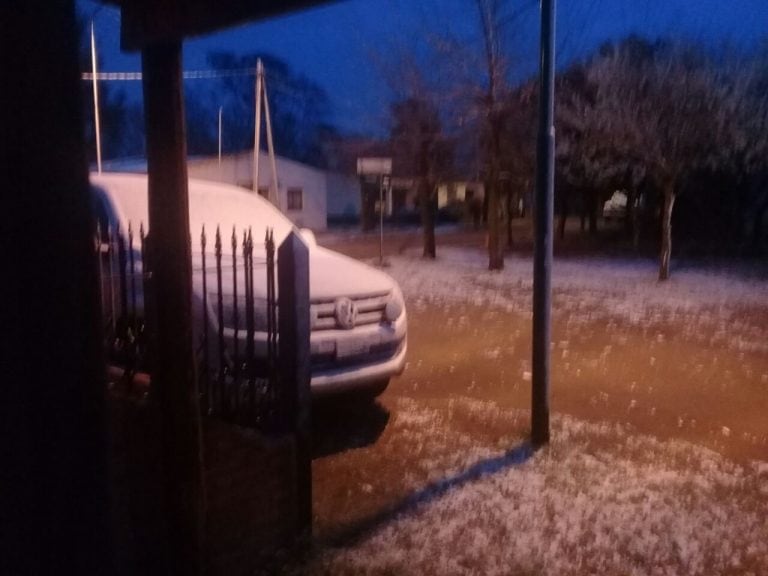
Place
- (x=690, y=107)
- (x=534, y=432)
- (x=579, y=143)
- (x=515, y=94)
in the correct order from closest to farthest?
(x=534, y=432), (x=690, y=107), (x=515, y=94), (x=579, y=143)

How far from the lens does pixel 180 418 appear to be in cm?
375

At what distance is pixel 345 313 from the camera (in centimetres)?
608

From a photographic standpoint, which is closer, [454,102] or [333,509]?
[333,509]

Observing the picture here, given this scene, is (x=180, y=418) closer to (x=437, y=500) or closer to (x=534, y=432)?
(x=437, y=500)

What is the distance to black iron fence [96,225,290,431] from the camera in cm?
489

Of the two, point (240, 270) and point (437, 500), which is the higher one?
point (240, 270)

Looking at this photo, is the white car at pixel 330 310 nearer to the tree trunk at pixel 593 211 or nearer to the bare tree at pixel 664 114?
the bare tree at pixel 664 114

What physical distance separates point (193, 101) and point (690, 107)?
4372 centimetres

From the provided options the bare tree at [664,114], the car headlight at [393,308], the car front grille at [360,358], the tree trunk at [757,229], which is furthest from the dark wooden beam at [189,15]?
the tree trunk at [757,229]

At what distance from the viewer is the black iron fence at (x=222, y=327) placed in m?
4.89

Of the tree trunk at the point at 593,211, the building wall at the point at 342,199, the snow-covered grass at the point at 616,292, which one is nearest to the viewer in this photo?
the snow-covered grass at the point at 616,292

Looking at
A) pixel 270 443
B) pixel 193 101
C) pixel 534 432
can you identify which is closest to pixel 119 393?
pixel 270 443

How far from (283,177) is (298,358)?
121ft

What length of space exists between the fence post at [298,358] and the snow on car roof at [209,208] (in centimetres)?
293
